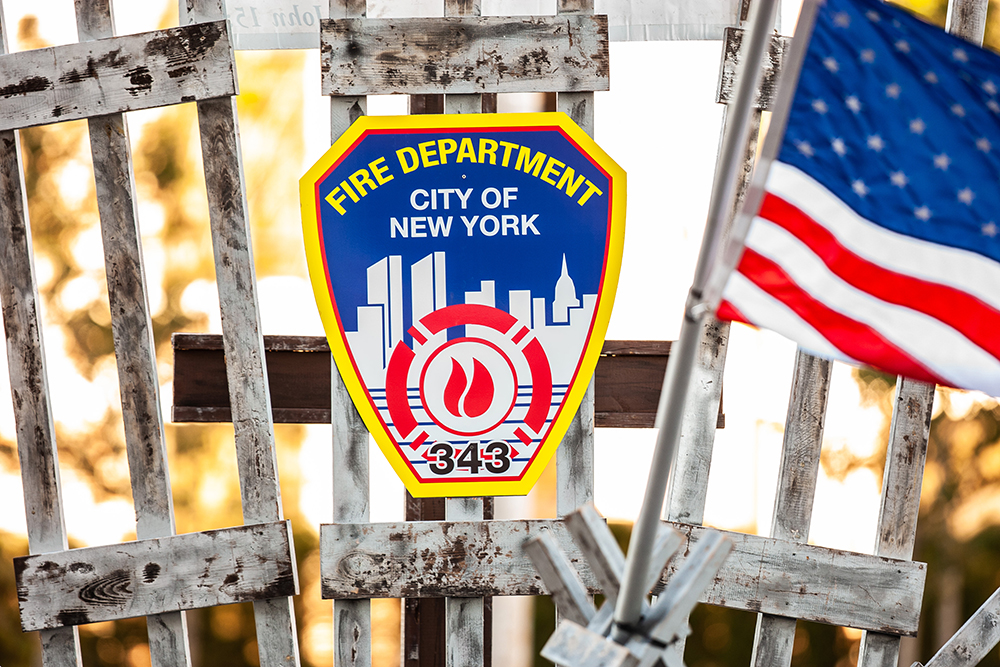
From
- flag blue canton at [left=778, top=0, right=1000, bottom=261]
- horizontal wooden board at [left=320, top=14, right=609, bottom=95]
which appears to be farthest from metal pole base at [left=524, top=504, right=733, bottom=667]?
horizontal wooden board at [left=320, top=14, right=609, bottom=95]

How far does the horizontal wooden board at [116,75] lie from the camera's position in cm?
258

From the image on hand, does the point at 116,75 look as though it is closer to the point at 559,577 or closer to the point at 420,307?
the point at 420,307

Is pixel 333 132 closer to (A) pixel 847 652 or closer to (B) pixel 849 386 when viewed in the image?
(B) pixel 849 386

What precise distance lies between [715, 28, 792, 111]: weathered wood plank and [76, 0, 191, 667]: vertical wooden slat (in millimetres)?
1933

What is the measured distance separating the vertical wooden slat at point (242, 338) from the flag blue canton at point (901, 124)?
1734 mm

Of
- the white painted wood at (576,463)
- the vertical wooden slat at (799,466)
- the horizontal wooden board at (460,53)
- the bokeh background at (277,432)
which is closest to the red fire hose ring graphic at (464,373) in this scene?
the white painted wood at (576,463)

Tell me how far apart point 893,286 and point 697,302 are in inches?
19.7

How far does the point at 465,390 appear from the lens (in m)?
2.66

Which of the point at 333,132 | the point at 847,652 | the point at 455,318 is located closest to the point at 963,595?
the point at 847,652

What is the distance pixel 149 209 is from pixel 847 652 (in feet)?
23.0

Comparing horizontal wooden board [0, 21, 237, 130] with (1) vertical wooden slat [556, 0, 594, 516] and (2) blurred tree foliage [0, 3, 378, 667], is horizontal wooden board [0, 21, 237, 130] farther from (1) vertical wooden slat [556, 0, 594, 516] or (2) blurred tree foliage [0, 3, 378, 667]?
(2) blurred tree foliage [0, 3, 378, 667]

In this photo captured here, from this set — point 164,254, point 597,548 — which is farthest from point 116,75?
point 164,254

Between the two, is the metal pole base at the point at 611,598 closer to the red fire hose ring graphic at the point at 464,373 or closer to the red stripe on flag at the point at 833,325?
the red stripe on flag at the point at 833,325

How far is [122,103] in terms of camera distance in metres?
2.61
